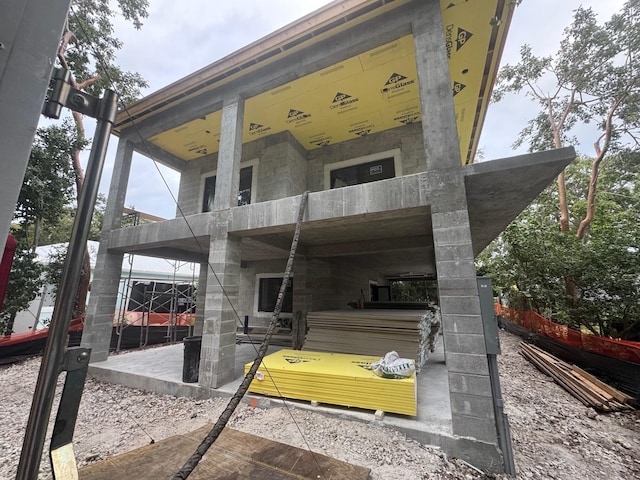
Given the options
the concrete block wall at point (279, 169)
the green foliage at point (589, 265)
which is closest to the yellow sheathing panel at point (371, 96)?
the concrete block wall at point (279, 169)

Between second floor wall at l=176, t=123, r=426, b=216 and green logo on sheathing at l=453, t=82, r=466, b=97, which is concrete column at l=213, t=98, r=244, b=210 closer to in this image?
second floor wall at l=176, t=123, r=426, b=216

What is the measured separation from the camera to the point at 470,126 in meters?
7.76

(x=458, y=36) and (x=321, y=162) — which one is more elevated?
(x=458, y=36)

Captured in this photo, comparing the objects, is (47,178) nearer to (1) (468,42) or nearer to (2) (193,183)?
(2) (193,183)

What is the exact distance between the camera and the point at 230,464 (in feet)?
6.44

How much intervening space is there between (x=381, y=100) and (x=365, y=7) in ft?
7.62

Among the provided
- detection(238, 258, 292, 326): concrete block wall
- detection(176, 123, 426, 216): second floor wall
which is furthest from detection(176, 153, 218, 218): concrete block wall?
detection(238, 258, 292, 326): concrete block wall

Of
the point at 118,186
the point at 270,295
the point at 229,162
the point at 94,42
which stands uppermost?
the point at 94,42

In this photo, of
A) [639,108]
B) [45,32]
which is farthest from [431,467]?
[639,108]

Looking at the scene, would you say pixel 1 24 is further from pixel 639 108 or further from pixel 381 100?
pixel 639 108

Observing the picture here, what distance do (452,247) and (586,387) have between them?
5.19 meters

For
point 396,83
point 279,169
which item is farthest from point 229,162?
point 396,83

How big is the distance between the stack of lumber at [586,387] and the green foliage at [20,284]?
15.0m

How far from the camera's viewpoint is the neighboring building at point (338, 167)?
3760mm
